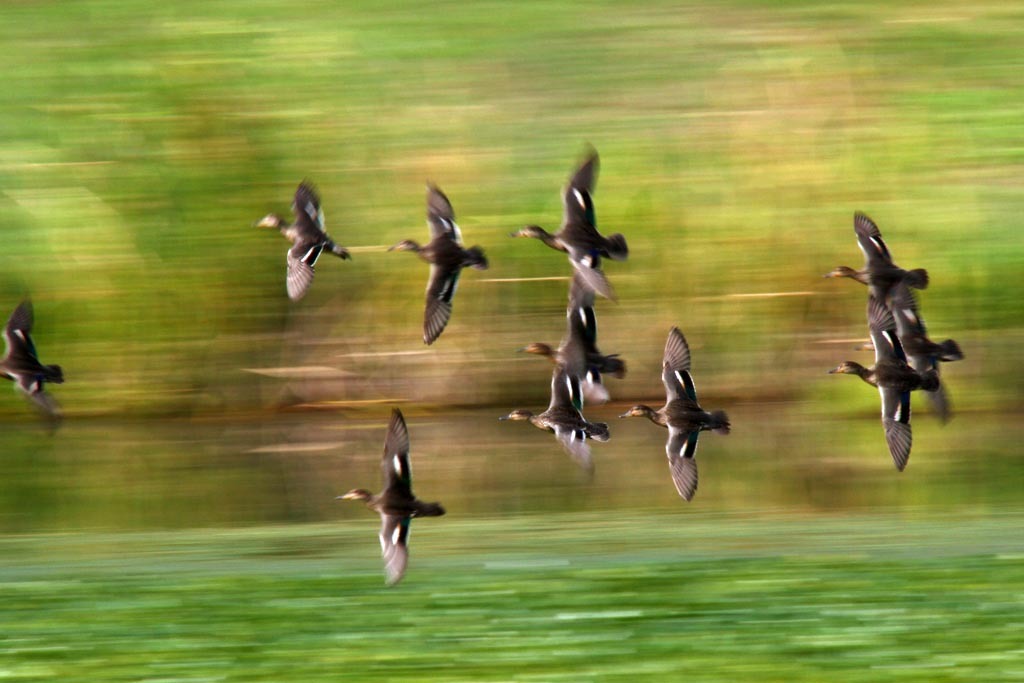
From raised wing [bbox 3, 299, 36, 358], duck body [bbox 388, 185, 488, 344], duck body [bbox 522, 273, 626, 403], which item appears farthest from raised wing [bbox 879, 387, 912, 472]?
raised wing [bbox 3, 299, 36, 358]

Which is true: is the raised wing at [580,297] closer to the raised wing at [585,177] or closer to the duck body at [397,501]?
the raised wing at [585,177]

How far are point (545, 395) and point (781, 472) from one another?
2573 millimetres

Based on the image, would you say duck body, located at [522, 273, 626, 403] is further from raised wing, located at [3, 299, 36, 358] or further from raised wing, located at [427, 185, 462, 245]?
raised wing, located at [3, 299, 36, 358]

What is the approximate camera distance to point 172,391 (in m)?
14.6

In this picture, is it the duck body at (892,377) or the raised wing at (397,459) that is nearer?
the raised wing at (397,459)

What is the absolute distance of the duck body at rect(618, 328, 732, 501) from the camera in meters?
8.54

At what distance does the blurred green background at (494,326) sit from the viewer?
8.90 meters

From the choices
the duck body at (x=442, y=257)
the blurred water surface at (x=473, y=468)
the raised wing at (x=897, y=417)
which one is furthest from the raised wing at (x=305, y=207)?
the blurred water surface at (x=473, y=468)

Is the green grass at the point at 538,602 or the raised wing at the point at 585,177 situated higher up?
the raised wing at the point at 585,177

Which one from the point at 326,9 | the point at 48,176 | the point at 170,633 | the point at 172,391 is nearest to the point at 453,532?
the point at 170,633

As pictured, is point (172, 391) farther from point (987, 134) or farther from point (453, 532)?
point (987, 134)

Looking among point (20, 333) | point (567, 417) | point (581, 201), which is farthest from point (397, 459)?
point (20, 333)

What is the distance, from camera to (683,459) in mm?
8742

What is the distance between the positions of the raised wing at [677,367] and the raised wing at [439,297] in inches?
36.7
